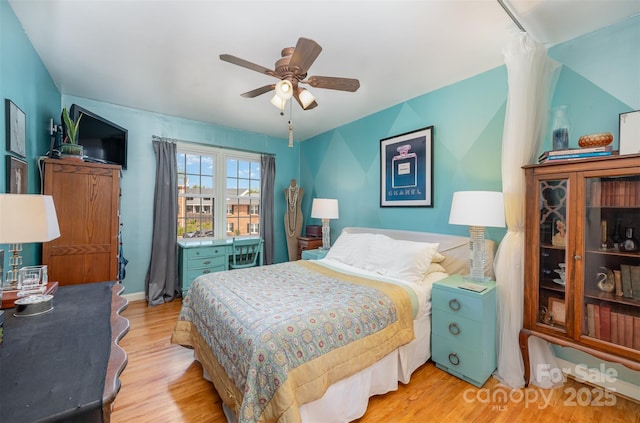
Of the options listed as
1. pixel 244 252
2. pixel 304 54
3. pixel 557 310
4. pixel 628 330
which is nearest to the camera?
pixel 628 330

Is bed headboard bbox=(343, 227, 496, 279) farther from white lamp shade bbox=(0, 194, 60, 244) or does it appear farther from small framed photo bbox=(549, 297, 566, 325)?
white lamp shade bbox=(0, 194, 60, 244)

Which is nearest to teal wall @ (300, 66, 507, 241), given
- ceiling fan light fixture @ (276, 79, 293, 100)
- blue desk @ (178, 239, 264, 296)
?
blue desk @ (178, 239, 264, 296)

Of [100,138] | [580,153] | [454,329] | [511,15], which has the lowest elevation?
[454,329]

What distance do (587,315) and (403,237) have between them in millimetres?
1639

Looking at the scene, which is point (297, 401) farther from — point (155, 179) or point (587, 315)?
point (155, 179)

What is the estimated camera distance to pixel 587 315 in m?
1.71

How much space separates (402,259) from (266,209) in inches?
109

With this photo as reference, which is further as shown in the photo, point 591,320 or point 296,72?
point 296,72

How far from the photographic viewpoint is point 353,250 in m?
3.01

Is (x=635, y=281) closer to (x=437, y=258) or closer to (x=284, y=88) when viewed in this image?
(x=437, y=258)

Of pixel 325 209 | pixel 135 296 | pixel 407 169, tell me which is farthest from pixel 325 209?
pixel 135 296

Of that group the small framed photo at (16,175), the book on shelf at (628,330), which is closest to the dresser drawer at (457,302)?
the book on shelf at (628,330)

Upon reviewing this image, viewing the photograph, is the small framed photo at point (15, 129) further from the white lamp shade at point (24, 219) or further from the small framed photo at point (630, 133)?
the small framed photo at point (630, 133)

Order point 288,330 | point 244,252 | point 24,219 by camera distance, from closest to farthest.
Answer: point 24,219 → point 288,330 → point 244,252
